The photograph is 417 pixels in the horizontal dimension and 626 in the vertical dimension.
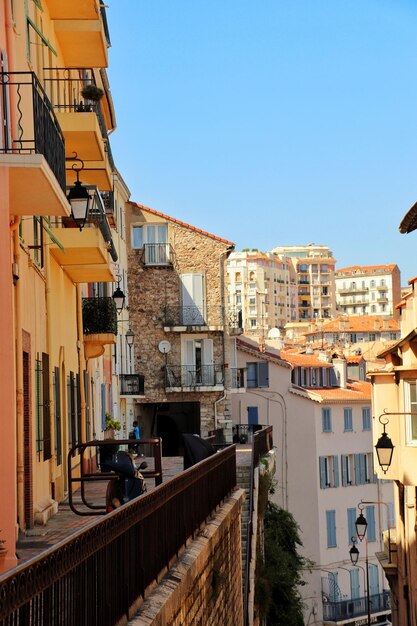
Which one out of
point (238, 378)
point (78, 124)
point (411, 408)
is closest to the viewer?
point (78, 124)

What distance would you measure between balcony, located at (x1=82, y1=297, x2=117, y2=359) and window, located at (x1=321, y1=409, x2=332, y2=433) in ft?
130

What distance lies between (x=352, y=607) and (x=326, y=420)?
A: 9979 millimetres

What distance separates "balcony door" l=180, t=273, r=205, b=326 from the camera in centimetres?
5841

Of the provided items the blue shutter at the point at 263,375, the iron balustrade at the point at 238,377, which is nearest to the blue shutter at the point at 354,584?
the blue shutter at the point at 263,375

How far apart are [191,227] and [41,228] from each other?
38.6 metres

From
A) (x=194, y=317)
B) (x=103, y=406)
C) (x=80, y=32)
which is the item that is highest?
(x=80, y=32)

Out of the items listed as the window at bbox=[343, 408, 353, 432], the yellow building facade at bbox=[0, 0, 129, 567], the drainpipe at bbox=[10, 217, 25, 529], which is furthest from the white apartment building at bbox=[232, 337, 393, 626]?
the drainpipe at bbox=[10, 217, 25, 529]

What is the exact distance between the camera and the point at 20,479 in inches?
635

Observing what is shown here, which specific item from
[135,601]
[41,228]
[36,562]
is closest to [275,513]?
[41,228]

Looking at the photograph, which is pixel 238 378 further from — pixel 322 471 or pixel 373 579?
pixel 373 579

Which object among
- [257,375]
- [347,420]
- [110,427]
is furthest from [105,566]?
[347,420]

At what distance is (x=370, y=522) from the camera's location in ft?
226

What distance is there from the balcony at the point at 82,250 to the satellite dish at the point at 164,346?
32112 mm

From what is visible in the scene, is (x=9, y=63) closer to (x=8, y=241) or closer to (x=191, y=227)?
(x=8, y=241)
